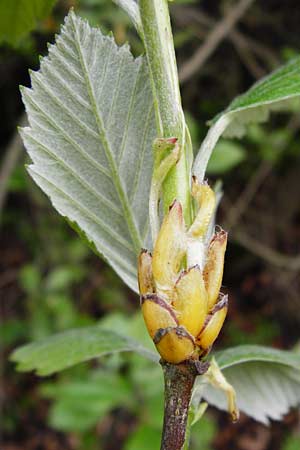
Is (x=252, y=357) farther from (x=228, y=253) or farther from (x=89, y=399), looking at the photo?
(x=228, y=253)

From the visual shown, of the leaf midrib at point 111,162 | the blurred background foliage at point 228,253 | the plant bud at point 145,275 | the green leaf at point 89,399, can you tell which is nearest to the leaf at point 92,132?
the leaf midrib at point 111,162

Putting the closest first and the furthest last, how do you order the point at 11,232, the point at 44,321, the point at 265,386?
the point at 265,386
the point at 44,321
the point at 11,232

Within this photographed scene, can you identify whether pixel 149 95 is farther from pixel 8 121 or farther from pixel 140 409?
pixel 8 121

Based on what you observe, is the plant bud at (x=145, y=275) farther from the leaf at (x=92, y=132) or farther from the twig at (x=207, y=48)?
the twig at (x=207, y=48)

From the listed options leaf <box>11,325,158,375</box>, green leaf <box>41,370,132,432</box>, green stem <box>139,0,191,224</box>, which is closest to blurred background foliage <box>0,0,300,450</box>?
green leaf <box>41,370,132,432</box>

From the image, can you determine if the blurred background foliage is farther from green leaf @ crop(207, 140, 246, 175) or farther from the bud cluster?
the bud cluster

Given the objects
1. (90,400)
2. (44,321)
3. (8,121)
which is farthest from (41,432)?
(90,400)

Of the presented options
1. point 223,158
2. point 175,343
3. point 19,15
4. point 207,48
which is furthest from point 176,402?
point 207,48
